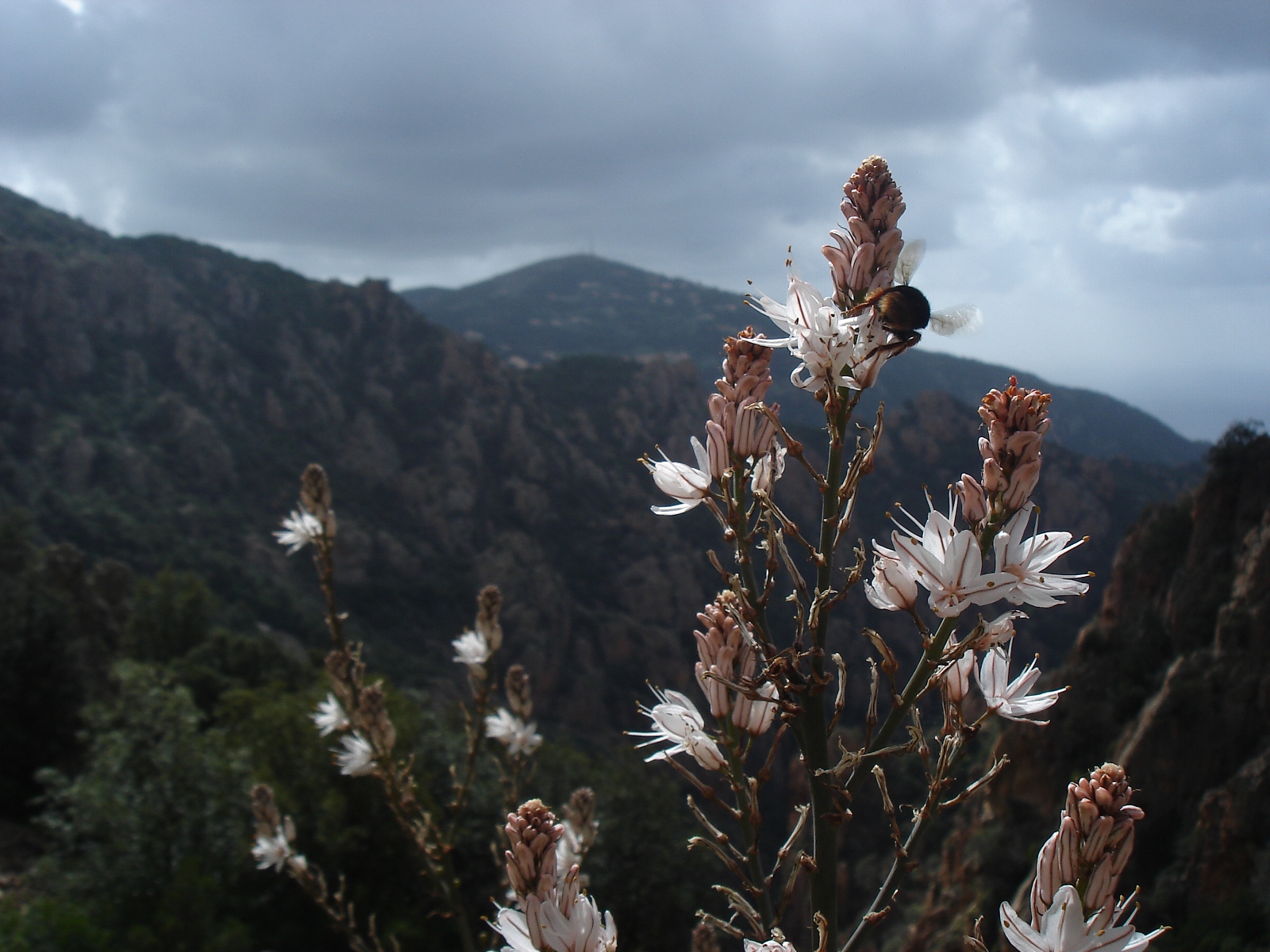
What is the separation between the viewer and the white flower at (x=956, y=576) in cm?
147

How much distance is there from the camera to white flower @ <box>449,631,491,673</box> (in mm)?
4543

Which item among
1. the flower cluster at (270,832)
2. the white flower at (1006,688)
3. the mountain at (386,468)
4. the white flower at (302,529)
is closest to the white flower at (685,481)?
the white flower at (1006,688)

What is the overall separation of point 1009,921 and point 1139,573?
2302 centimetres

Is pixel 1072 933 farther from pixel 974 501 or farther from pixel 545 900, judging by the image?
pixel 545 900

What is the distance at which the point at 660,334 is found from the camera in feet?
542

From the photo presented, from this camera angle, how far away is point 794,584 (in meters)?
1.62

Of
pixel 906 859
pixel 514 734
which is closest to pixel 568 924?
pixel 906 859

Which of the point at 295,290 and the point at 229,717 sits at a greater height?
the point at 295,290

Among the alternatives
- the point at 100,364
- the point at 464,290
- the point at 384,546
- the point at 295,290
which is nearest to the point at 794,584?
the point at 384,546

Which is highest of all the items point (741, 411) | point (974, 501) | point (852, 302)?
point (852, 302)

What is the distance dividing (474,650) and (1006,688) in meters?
3.58

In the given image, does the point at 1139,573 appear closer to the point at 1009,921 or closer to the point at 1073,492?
the point at 1009,921

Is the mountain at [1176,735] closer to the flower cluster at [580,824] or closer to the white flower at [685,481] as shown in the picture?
the flower cluster at [580,824]

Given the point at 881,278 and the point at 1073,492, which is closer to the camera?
the point at 881,278
